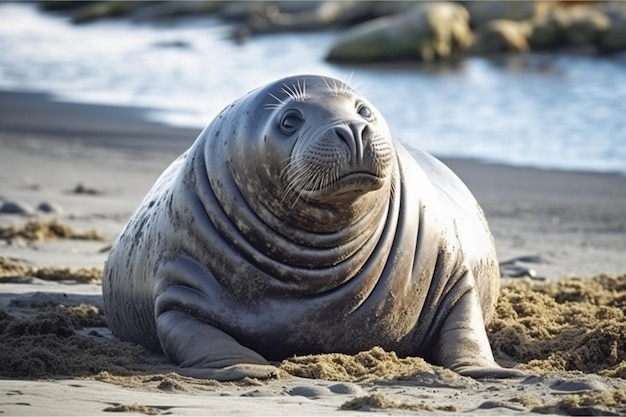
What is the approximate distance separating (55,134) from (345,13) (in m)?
21.2

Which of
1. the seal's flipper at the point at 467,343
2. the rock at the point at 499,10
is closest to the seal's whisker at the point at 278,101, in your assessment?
the seal's flipper at the point at 467,343

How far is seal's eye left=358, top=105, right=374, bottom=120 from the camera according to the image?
5637 millimetres

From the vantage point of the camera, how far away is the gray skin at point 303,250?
5.50m

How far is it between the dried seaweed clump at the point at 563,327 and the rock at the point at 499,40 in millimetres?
21360

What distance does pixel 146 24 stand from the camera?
38375 millimetres

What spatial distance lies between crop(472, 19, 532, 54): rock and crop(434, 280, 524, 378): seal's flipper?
2311 centimetres

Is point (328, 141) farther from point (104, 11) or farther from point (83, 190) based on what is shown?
point (104, 11)

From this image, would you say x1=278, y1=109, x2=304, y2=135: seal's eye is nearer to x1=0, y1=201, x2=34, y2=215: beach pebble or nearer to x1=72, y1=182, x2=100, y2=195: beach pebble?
x1=0, y1=201, x2=34, y2=215: beach pebble

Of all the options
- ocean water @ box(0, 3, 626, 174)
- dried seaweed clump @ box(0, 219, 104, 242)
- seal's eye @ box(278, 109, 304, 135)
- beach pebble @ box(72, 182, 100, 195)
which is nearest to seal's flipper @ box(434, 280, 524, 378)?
seal's eye @ box(278, 109, 304, 135)

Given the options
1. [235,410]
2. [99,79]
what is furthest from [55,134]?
[235,410]

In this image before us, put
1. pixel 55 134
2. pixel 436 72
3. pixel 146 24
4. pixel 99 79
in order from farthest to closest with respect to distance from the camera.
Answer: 1. pixel 146 24
2. pixel 436 72
3. pixel 99 79
4. pixel 55 134

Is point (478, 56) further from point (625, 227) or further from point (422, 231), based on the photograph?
point (422, 231)

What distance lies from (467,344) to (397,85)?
53.6 ft

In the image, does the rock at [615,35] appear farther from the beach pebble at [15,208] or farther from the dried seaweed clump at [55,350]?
the dried seaweed clump at [55,350]
